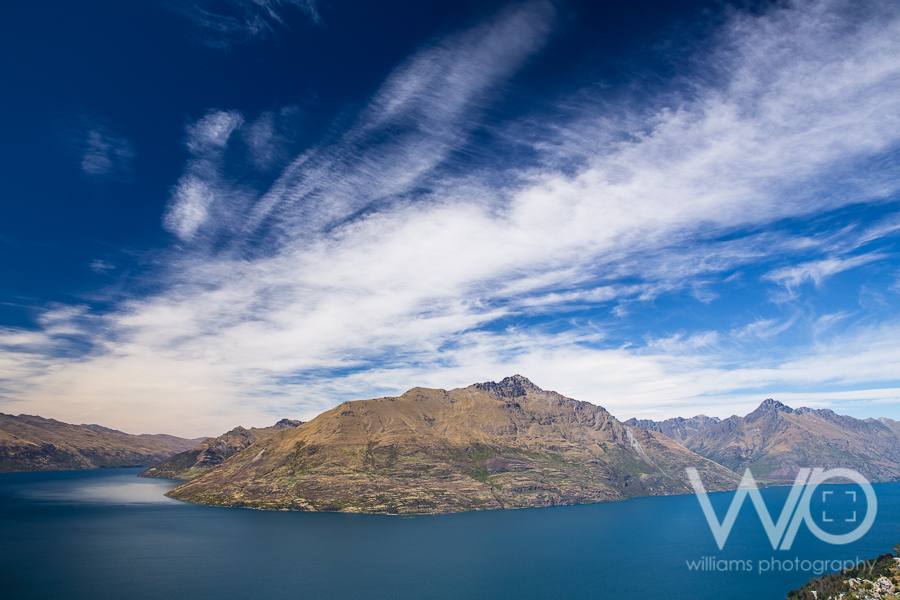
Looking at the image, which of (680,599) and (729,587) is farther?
(729,587)

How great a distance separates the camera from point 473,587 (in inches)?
7426

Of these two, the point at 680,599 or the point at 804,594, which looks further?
the point at 680,599

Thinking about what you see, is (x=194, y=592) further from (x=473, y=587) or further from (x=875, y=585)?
(x=875, y=585)

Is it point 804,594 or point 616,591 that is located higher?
point 804,594

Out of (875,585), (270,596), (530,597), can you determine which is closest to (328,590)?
(270,596)

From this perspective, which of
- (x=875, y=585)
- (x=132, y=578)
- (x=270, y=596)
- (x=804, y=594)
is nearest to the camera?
(x=875, y=585)

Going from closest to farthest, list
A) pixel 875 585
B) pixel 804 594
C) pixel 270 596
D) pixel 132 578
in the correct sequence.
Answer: pixel 875 585 → pixel 804 594 → pixel 270 596 → pixel 132 578

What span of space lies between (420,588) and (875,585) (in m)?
145

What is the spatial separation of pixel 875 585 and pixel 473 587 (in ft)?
422

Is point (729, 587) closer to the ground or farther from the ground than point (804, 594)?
closer to the ground

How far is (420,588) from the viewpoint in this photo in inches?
7357

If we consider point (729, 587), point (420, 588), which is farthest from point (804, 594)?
point (420, 588)

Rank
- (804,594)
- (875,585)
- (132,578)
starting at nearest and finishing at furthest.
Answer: (875,585)
(804,594)
(132,578)

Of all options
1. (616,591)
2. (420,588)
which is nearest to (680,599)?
(616,591)
